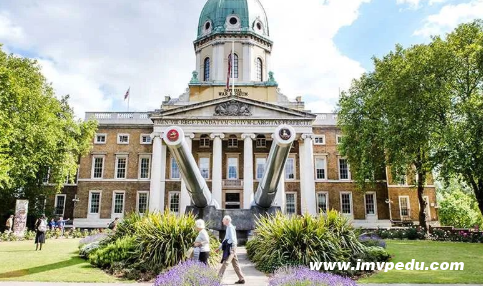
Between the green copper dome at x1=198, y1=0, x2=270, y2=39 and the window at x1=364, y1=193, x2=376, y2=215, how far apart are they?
2091cm

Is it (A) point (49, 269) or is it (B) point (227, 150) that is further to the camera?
(B) point (227, 150)

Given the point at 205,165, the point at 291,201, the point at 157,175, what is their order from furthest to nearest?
the point at 291,201 < the point at 205,165 < the point at 157,175

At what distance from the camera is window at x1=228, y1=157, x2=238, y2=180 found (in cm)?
3603

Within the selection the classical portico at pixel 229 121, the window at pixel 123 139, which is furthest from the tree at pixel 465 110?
the window at pixel 123 139

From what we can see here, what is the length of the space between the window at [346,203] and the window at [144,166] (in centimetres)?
2039

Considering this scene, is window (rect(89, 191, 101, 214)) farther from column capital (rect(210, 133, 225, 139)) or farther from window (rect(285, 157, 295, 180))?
window (rect(285, 157, 295, 180))

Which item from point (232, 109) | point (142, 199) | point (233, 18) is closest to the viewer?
point (232, 109)

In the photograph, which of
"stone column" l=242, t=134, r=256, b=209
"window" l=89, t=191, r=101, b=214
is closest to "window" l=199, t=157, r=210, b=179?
"stone column" l=242, t=134, r=256, b=209

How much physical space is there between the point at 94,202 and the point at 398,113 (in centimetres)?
2980

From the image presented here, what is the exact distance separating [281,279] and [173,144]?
3958mm

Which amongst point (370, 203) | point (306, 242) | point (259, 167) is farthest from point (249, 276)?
point (370, 203)

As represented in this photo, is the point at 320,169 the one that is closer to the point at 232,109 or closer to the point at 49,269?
the point at 232,109

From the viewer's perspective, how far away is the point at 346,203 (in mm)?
37031

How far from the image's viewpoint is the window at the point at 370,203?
1439 inches
